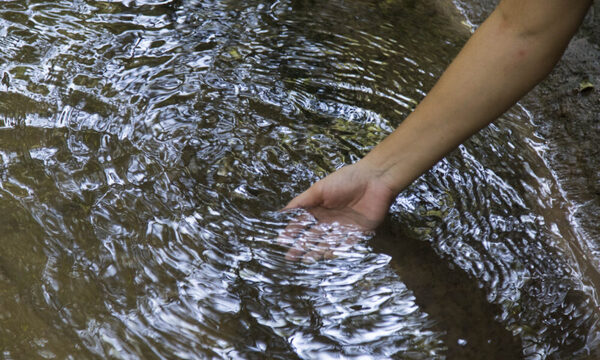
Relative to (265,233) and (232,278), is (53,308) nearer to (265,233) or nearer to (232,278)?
→ (232,278)

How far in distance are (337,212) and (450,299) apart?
20.2 inches

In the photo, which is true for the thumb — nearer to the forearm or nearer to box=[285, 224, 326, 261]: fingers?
box=[285, 224, 326, 261]: fingers

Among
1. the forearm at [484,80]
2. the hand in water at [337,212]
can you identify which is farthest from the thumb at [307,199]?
the forearm at [484,80]

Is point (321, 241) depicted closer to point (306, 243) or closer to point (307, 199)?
point (306, 243)

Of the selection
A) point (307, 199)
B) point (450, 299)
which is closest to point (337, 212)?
point (307, 199)

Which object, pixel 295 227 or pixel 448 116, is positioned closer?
pixel 448 116

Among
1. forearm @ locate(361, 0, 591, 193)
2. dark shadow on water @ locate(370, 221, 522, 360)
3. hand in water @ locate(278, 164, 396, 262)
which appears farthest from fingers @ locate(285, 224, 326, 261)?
forearm @ locate(361, 0, 591, 193)

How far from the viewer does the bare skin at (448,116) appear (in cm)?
191

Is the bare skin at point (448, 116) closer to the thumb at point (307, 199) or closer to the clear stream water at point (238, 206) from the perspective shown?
the thumb at point (307, 199)

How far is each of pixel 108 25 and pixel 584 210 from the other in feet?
7.98

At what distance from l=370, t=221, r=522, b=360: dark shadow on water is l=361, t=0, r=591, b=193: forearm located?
0.23 meters

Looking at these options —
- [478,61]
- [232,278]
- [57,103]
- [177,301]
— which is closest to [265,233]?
[232,278]

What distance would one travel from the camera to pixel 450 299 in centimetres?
222

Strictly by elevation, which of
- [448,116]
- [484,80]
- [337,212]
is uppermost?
[484,80]
